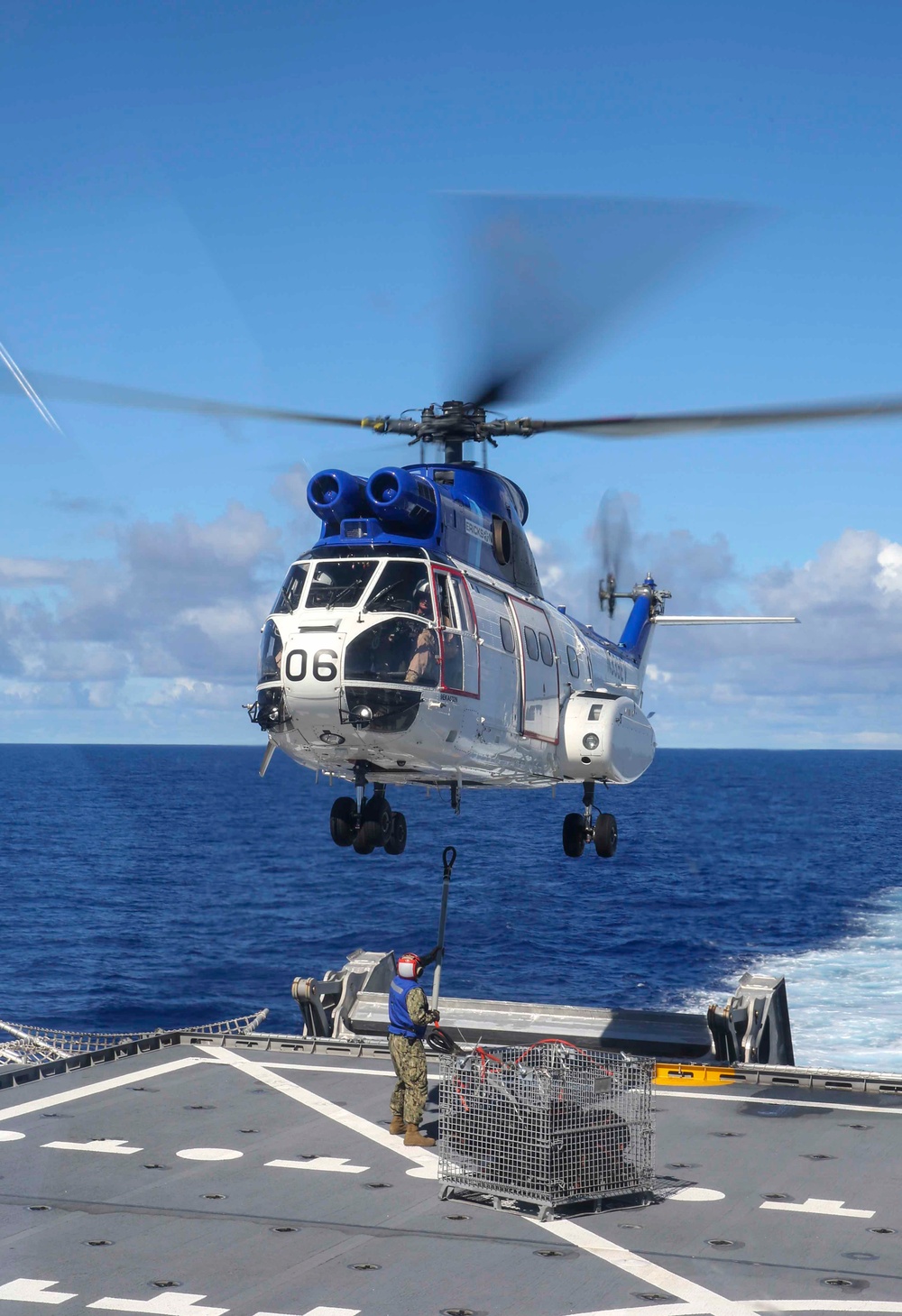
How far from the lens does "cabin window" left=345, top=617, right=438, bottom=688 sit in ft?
45.1

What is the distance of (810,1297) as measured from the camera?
9.98 m

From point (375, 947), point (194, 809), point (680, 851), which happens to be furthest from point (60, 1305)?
point (194, 809)

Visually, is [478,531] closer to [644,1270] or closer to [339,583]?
[339,583]

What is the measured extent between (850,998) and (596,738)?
71.7 ft

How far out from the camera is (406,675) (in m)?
14.0

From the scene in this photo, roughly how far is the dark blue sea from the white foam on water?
0.11 m

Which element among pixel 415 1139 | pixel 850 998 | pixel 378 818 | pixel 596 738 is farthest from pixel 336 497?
pixel 850 998

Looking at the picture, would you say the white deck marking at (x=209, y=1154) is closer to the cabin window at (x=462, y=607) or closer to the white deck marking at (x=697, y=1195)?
the white deck marking at (x=697, y=1195)

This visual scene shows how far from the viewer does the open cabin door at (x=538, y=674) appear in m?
17.2

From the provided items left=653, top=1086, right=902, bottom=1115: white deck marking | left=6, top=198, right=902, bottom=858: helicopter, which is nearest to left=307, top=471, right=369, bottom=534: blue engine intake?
left=6, top=198, right=902, bottom=858: helicopter

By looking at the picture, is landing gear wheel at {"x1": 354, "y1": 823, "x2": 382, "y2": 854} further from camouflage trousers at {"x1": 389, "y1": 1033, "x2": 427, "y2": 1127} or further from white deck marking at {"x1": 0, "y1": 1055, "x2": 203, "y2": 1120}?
white deck marking at {"x1": 0, "y1": 1055, "x2": 203, "y2": 1120}

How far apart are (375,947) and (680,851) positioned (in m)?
41.1

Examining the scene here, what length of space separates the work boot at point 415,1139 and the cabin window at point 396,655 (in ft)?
16.1

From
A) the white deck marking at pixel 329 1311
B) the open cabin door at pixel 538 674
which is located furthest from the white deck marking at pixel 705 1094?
the white deck marking at pixel 329 1311
